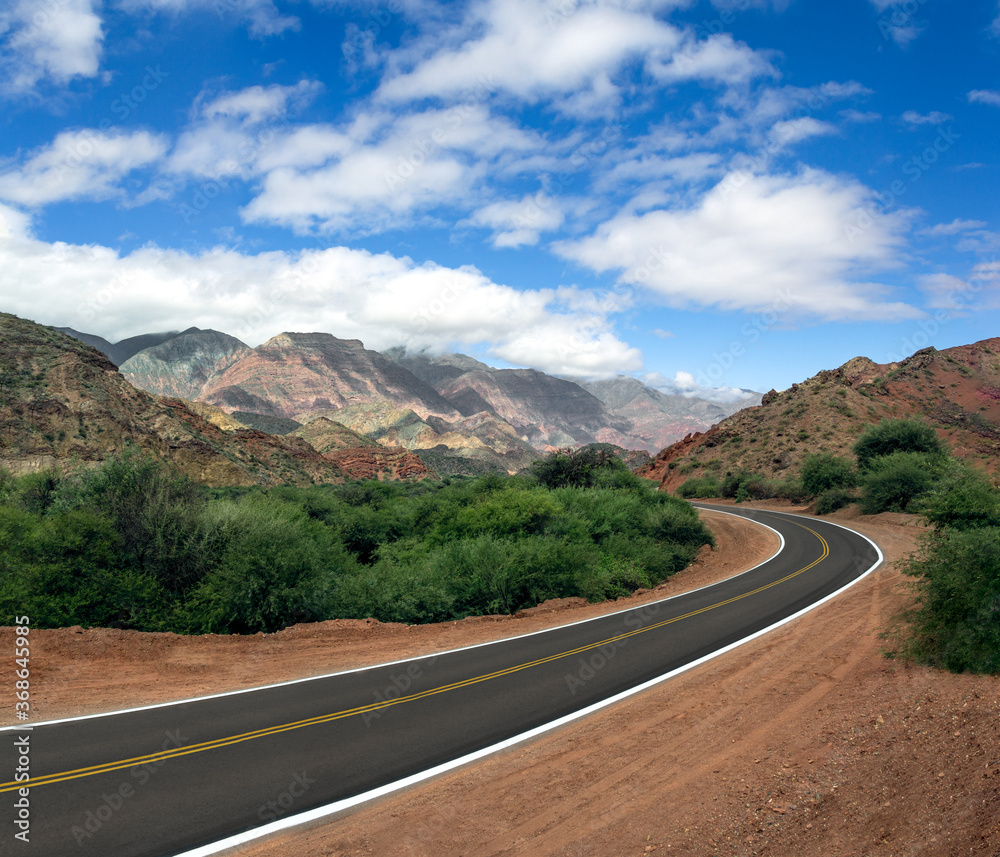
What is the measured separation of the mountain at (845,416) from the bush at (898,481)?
1974 cm

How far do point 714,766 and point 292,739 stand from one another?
5.55m

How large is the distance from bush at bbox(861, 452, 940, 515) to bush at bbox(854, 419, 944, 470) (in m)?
3.69

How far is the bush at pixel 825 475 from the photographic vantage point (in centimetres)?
4581

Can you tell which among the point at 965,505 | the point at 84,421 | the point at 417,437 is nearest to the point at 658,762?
the point at 965,505

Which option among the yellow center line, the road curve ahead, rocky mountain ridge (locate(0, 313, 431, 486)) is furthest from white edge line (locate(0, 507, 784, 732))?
rocky mountain ridge (locate(0, 313, 431, 486))

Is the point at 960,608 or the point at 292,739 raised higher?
the point at 960,608

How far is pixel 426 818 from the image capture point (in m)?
6.16

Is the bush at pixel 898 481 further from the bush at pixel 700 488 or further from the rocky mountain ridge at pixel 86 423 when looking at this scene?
the rocky mountain ridge at pixel 86 423

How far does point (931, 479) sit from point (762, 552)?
50.6 feet

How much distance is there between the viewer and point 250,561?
1650 cm

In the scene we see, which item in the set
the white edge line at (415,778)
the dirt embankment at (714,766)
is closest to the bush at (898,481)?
the dirt embankment at (714,766)

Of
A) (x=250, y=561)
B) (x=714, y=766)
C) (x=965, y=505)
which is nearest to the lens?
(x=714, y=766)

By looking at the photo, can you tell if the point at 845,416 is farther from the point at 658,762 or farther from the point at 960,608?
the point at 658,762

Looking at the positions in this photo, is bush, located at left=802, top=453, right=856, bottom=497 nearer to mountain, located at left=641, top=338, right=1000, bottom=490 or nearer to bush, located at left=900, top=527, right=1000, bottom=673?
mountain, located at left=641, top=338, right=1000, bottom=490
